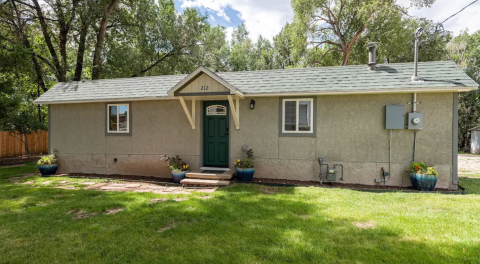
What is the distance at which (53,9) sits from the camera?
12.8m

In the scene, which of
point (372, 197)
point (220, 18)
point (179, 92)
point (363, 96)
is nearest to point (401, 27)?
point (363, 96)

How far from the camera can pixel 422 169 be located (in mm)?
5820

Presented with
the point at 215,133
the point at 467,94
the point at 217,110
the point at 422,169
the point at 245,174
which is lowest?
the point at 245,174

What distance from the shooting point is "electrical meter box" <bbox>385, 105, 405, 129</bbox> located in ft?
19.9

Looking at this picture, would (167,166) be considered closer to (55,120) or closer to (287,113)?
(287,113)

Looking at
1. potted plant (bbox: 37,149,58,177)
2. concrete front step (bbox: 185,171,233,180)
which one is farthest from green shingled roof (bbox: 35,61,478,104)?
concrete front step (bbox: 185,171,233,180)

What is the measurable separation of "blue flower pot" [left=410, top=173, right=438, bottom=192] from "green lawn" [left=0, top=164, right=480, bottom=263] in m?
0.54

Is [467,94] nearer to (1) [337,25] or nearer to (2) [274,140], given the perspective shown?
(1) [337,25]

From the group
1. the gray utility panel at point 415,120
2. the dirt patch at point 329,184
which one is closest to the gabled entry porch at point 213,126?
the dirt patch at point 329,184

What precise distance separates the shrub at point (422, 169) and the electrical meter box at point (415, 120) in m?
0.96

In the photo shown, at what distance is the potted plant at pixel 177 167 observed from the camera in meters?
6.93

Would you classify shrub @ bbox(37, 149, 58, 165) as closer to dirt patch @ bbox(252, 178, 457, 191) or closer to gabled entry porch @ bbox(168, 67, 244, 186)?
gabled entry porch @ bbox(168, 67, 244, 186)

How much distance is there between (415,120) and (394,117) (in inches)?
18.5

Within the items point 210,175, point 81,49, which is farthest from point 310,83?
point 81,49
